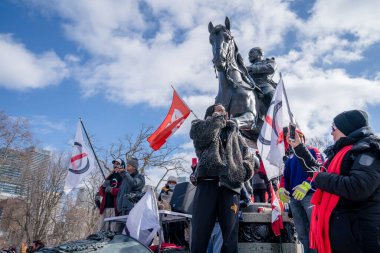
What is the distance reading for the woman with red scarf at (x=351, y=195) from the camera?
2672mm

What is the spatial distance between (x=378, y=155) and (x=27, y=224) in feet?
127

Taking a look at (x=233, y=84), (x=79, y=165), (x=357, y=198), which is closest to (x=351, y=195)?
(x=357, y=198)

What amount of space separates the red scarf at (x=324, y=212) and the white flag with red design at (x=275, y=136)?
1.66 m

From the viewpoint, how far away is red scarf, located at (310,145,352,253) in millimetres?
2877

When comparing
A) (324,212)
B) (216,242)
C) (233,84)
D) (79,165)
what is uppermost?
(233,84)

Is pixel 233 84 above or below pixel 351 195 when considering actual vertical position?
above

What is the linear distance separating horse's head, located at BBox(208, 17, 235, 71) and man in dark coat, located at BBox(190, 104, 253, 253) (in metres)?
3.43

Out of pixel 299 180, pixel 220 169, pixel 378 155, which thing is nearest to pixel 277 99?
pixel 299 180

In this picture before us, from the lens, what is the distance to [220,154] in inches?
169

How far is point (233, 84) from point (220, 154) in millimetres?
3623

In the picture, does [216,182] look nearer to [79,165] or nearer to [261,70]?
[261,70]

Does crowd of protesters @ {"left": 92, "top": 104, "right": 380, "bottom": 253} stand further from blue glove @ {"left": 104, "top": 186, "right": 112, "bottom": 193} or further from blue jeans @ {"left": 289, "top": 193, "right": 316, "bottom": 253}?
blue glove @ {"left": 104, "top": 186, "right": 112, "bottom": 193}

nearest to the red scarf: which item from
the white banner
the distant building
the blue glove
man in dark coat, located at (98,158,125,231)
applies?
the white banner

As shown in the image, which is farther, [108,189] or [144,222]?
[108,189]
